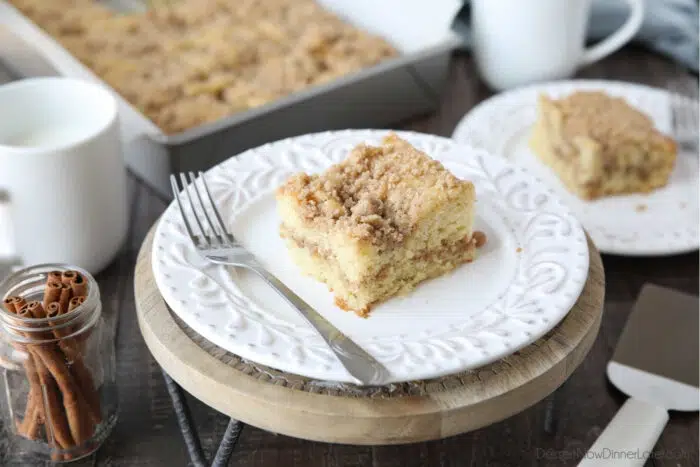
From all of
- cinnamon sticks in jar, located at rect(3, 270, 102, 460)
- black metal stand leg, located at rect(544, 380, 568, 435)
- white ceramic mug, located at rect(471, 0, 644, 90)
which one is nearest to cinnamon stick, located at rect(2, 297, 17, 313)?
cinnamon sticks in jar, located at rect(3, 270, 102, 460)

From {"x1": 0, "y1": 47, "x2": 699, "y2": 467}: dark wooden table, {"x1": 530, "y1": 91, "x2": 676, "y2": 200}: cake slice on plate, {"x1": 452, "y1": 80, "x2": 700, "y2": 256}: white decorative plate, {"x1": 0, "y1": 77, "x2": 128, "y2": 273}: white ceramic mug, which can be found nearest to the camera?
{"x1": 0, "y1": 47, "x2": 699, "y2": 467}: dark wooden table

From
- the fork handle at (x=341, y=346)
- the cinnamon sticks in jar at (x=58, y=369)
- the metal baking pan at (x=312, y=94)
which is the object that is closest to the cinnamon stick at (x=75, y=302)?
the cinnamon sticks in jar at (x=58, y=369)

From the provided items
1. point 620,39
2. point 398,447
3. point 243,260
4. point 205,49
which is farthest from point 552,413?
point 205,49

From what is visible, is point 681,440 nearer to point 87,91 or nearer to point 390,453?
point 390,453

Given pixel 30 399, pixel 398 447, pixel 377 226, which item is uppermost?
pixel 377 226

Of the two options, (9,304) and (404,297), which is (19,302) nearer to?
(9,304)

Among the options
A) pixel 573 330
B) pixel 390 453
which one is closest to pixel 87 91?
pixel 390 453

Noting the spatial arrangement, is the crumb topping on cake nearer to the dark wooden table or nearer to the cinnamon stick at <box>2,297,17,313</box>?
the dark wooden table
